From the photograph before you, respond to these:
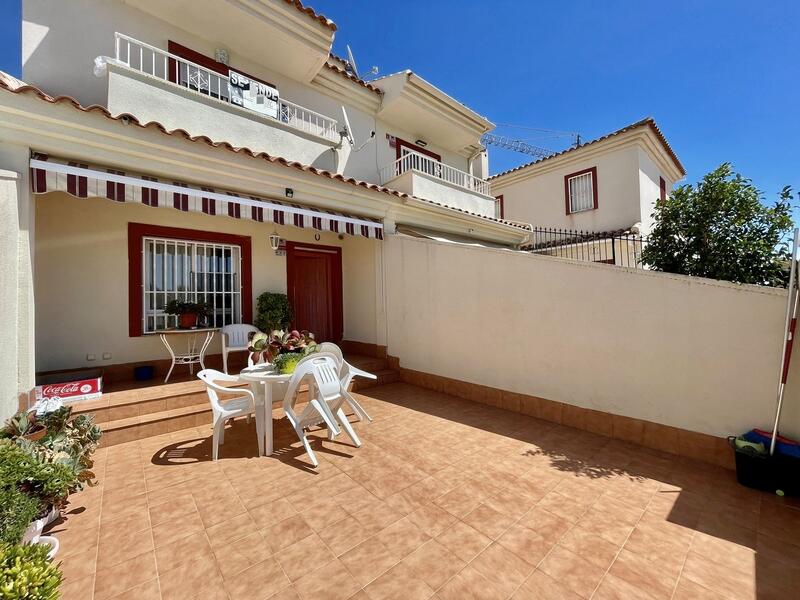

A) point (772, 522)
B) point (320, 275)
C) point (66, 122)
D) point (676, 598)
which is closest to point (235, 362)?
point (320, 275)

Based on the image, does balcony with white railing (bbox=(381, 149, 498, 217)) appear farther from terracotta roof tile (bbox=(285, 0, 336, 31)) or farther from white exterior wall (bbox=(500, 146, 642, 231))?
white exterior wall (bbox=(500, 146, 642, 231))

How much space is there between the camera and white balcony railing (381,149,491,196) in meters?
14.9

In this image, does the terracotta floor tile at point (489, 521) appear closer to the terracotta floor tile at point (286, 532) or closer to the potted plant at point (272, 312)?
the terracotta floor tile at point (286, 532)

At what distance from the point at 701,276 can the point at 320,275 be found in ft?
39.0

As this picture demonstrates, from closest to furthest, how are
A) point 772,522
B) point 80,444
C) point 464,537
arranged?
point 464,537 → point 772,522 → point 80,444

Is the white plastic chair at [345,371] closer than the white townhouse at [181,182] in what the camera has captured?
No

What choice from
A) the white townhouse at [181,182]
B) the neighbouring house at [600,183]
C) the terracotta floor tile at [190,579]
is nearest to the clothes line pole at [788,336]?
the terracotta floor tile at [190,579]

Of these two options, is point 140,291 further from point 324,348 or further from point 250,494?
point 250,494

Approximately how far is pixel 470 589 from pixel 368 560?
44.9 inches

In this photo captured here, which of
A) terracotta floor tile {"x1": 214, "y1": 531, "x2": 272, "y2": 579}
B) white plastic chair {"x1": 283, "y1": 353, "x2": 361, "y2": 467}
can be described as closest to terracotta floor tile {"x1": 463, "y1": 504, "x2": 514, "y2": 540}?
terracotta floor tile {"x1": 214, "y1": 531, "x2": 272, "y2": 579}

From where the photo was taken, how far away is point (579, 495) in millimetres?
5199

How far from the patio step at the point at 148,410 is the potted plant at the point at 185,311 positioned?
1801mm

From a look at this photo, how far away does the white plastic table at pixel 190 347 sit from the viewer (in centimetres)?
962

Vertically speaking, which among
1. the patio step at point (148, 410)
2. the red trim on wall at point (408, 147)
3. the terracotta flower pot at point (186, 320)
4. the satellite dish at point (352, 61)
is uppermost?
the satellite dish at point (352, 61)
